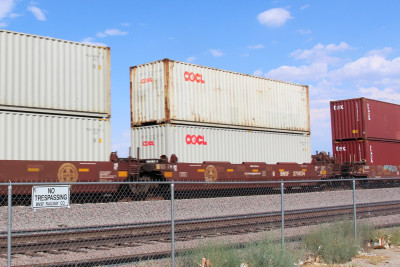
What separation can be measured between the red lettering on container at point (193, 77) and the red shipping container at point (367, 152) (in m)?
11.7

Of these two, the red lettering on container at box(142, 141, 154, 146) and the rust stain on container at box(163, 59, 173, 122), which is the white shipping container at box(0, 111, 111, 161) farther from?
the red lettering on container at box(142, 141, 154, 146)

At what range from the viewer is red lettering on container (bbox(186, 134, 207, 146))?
1761cm

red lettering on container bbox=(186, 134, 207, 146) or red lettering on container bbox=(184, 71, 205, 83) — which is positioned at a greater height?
red lettering on container bbox=(184, 71, 205, 83)

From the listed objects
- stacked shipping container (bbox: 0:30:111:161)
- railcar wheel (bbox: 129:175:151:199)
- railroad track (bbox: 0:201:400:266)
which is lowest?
railroad track (bbox: 0:201:400:266)

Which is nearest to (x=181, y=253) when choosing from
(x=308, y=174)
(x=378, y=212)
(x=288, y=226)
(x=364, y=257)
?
(x=364, y=257)

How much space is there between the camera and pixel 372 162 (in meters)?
25.8

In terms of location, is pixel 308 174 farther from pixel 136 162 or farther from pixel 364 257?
pixel 364 257

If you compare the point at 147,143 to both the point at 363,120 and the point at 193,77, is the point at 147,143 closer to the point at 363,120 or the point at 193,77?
the point at 193,77

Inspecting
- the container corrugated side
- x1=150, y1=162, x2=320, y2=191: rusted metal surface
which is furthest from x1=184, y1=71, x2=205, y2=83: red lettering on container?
the container corrugated side

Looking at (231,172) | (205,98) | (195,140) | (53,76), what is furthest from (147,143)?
(53,76)

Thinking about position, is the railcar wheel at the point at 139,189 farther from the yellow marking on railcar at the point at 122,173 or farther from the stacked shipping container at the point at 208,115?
the stacked shipping container at the point at 208,115

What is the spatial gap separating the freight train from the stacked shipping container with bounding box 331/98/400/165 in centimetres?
7

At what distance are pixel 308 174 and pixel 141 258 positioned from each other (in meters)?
16.3

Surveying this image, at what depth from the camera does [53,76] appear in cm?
1418
